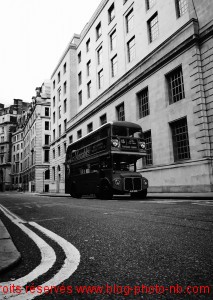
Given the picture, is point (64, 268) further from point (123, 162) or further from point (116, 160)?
point (123, 162)

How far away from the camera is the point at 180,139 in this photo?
57.8 ft

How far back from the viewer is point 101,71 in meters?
30.3

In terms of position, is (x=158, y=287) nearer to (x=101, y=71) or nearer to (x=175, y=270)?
(x=175, y=270)

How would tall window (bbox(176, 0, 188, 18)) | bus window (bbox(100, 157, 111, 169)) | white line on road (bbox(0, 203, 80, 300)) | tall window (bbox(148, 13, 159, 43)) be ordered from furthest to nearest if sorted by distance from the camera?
1. tall window (bbox(148, 13, 159, 43))
2. tall window (bbox(176, 0, 188, 18))
3. bus window (bbox(100, 157, 111, 169))
4. white line on road (bbox(0, 203, 80, 300))

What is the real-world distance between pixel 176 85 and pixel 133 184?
861 cm

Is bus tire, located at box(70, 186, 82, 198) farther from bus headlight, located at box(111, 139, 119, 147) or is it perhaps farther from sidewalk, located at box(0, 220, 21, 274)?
sidewalk, located at box(0, 220, 21, 274)

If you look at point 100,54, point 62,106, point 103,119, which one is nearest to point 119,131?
point 103,119

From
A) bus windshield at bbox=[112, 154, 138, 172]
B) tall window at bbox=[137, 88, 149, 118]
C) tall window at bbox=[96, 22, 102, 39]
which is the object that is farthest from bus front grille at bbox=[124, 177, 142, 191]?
tall window at bbox=[96, 22, 102, 39]

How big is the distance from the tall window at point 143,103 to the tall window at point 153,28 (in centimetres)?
447

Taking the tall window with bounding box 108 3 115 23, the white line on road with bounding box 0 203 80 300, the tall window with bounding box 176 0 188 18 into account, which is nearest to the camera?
the white line on road with bounding box 0 203 80 300

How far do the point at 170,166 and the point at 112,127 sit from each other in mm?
5799

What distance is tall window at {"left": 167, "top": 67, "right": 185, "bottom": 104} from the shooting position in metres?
17.8

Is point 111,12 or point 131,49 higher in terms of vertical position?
point 111,12

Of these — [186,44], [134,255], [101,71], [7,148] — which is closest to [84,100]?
[101,71]
